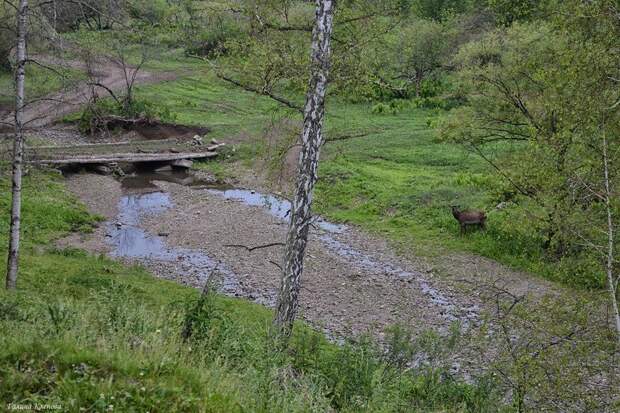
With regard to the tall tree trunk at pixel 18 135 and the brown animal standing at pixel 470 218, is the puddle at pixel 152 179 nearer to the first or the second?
the brown animal standing at pixel 470 218

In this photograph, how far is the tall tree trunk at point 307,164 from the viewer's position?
8.85 m

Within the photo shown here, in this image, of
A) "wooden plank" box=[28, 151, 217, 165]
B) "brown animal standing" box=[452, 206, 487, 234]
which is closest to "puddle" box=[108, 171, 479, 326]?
"wooden plank" box=[28, 151, 217, 165]

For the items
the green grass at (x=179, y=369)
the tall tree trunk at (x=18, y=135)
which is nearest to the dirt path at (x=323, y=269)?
the green grass at (x=179, y=369)

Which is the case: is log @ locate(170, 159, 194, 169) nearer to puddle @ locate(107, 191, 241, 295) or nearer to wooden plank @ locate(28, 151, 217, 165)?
wooden plank @ locate(28, 151, 217, 165)

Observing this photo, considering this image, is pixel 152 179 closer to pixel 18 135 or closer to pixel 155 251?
pixel 155 251

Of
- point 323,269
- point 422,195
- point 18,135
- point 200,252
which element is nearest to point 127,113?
point 200,252

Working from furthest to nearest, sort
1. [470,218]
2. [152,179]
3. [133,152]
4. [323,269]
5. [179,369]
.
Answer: [133,152], [152,179], [470,218], [323,269], [179,369]

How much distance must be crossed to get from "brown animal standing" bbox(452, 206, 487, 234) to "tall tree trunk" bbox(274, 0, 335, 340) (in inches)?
550

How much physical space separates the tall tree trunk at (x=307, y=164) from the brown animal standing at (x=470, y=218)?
14.0m

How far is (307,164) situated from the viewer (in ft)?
30.0

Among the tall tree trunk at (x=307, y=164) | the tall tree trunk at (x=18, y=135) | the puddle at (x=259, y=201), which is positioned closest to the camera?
the tall tree trunk at (x=307, y=164)

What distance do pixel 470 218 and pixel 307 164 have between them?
569 inches

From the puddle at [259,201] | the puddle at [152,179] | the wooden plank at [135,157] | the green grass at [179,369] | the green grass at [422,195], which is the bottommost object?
the puddle at [152,179]

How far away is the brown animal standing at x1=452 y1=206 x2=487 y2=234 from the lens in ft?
72.6
